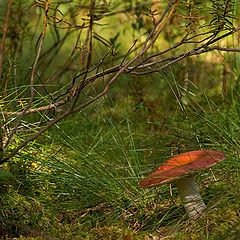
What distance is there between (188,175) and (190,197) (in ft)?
0.49

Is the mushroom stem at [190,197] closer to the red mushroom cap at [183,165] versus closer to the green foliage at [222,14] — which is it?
the red mushroom cap at [183,165]

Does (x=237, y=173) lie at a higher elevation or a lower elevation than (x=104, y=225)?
higher

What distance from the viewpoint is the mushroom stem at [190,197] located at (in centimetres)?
268

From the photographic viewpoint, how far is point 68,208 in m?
3.06

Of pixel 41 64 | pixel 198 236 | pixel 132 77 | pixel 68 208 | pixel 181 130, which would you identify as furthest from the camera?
pixel 41 64

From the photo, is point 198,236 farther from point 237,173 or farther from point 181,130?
point 181,130

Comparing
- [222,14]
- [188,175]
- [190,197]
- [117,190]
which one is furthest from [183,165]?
[222,14]

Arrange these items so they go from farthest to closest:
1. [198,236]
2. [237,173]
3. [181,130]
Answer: [181,130] < [237,173] < [198,236]

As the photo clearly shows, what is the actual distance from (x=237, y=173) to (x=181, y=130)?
542 mm

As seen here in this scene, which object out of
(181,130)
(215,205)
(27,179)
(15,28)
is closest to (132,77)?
(15,28)

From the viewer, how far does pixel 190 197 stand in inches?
106

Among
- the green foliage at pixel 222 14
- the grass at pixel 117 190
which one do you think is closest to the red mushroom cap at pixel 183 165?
the grass at pixel 117 190

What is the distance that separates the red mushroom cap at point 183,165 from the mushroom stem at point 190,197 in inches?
3.3

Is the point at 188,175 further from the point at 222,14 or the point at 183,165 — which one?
the point at 222,14
